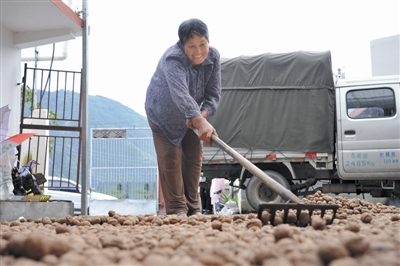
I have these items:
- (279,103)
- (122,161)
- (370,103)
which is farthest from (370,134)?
(122,161)

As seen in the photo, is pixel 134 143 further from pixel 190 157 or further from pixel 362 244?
pixel 362 244

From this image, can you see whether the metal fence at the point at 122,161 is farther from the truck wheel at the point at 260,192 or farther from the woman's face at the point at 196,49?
the woman's face at the point at 196,49

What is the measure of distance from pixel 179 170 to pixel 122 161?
6.94 metres

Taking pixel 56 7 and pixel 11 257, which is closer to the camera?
pixel 11 257

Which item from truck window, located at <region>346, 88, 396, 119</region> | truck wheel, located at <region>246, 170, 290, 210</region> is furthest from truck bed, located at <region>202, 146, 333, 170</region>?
truck window, located at <region>346, 88, 396, 119</region>

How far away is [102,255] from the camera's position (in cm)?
138

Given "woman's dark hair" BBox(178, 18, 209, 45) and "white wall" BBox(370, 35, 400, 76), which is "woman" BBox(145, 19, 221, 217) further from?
"white wall" BBox(370, 35, 400, 76)

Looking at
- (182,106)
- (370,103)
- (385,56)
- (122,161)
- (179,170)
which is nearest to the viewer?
(182,106)

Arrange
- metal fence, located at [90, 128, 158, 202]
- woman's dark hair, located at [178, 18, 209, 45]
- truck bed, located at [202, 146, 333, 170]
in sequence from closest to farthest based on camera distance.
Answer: woman's dark hair, located at [178, 18, 209, 45] → truck bed, located at [202, 146, 333, 170] → metal fence, located at [90, 128, 158, 202]

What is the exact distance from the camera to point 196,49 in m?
4.01

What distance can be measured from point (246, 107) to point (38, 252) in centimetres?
805

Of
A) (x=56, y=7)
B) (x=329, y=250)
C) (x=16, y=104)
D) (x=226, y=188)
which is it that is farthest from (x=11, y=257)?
(x=226, y=188)

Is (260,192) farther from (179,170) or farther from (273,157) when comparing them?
(179,170)

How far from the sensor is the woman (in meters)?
3.94
